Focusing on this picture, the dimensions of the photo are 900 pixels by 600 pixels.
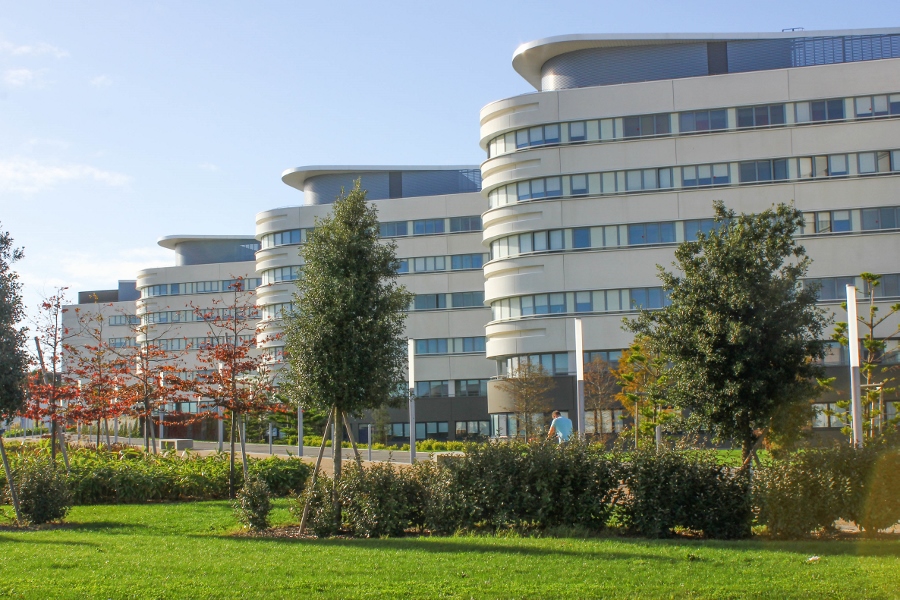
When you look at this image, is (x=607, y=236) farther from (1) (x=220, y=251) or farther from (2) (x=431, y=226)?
(1) (x=220, y=251)

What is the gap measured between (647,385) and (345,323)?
6.41 metres

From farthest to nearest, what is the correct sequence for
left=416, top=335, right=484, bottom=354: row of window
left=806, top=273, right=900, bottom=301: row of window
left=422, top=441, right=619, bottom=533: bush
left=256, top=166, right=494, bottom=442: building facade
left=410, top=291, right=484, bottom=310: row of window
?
left=410, top=291, right=484, bottom=310: row of window → left=416, top=335, right=484, bottom=354: row of window → left=256, top=166, right=494, bottom=442: building facade → left=806, top=273, right=900, bottom=301: row of window → left=422, top=441, right=619, bottom=533: bush

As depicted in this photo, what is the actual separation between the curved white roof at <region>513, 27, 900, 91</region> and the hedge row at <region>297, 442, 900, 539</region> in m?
42.4

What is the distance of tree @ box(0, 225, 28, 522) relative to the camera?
16531mm

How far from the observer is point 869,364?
26.2m

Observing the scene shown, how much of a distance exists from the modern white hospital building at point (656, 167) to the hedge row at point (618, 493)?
34434 mm

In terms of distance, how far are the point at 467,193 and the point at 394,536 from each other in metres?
51.6

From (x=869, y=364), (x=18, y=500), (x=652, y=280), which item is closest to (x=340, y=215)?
(x=18, y=500)

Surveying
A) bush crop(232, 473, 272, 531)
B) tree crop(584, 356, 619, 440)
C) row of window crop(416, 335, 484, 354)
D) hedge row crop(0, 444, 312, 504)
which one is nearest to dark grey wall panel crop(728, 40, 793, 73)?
tree crop(584, 356, 619, 440)

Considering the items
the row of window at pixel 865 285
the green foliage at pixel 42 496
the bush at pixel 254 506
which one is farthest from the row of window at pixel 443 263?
the bush at pixel 254 506

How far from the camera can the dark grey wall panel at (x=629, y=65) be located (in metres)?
53.7

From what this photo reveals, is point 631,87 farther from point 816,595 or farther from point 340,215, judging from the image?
point 816,595

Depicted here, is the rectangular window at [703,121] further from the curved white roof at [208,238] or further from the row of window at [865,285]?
the curved white roof at [208,238]

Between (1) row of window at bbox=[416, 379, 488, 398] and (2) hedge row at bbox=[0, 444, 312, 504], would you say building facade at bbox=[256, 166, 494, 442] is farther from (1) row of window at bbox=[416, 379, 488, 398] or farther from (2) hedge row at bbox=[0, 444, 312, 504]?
(2) hedge row at bbox=[0, 444, 312, 504]
